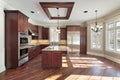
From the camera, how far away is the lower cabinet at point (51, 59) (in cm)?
566

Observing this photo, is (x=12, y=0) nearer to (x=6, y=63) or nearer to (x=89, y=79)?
(x=6, y=63)

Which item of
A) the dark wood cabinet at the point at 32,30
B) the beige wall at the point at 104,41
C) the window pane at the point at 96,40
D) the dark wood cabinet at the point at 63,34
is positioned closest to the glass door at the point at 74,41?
the dark wood cabinet at the point at 63,34

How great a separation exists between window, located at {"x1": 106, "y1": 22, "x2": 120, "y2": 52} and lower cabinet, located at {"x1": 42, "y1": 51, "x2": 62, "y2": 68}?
369 cm

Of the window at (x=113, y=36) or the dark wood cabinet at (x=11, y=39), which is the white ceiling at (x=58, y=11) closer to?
the dark wood cabinet at (x=11, y=39)

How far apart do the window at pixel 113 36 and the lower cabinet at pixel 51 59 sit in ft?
12.1

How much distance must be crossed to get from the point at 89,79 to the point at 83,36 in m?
7.11

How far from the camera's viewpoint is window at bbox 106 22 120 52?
7.26 meters

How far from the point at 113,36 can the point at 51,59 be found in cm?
436

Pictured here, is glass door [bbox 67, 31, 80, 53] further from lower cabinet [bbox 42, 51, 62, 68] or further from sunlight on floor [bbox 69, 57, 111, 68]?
lower cabinet [bbox 42, 51, 62, 68]

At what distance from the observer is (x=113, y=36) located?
7.78 meters

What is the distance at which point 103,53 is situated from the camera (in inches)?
359

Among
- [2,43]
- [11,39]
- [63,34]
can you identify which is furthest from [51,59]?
[63,34]

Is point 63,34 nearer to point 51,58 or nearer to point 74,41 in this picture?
point 74,41

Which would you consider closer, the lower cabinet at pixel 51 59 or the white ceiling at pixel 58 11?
the lower cabinet at pixel 51 59
